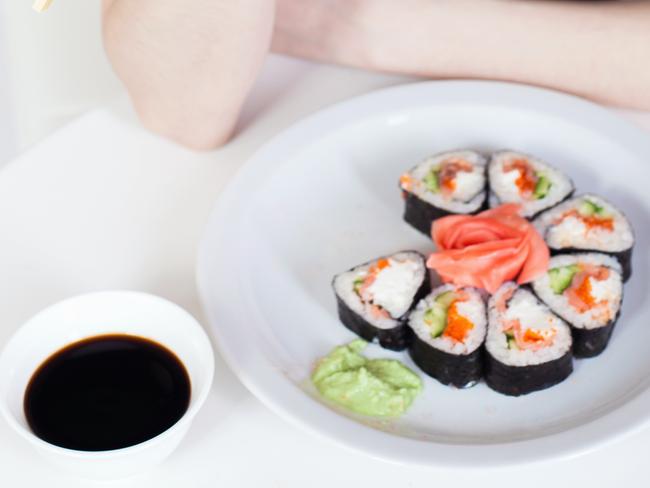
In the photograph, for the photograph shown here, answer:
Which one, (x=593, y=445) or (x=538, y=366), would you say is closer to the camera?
(x=593, y=445)

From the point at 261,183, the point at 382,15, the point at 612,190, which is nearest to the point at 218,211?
the point at 261,183

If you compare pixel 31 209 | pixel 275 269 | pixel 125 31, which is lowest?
pixel 31 209

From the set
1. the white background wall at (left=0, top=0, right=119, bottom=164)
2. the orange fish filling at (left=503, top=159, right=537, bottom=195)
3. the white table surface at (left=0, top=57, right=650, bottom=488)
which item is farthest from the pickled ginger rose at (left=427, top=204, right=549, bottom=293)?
the white background wall at (left=0, top=0, right=119, bottom=164)

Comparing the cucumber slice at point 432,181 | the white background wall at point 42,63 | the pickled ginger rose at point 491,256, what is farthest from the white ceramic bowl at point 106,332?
the white background wall at point 42,63

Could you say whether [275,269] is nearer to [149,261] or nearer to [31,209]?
[149,261]

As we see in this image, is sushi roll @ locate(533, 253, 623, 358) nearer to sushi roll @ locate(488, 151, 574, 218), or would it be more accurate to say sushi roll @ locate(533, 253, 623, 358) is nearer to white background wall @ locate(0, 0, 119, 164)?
sushi roll @ locate(488, 151, 574, 218)

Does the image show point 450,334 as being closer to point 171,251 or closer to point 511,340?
point 511,340
